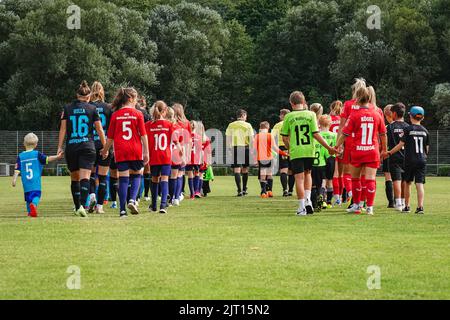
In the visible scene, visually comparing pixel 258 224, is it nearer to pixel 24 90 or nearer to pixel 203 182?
pixel 203 182

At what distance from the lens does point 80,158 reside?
14.0 m

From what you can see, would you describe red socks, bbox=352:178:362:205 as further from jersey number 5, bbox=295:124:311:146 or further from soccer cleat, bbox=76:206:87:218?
soccer cleat, bbox=76:206:87:218

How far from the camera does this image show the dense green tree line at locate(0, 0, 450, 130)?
5891 cm

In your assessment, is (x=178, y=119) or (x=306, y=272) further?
(x=178, y=119)

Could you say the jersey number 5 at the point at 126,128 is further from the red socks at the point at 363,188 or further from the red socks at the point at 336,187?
the red socks at the point at 336,187

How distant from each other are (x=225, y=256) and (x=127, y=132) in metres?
5.39

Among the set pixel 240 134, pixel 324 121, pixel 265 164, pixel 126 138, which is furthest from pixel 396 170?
pixel 240 134

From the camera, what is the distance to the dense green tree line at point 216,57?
58.9m

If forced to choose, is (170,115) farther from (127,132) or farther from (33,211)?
(33,211)

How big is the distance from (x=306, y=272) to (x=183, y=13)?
61.4 metres

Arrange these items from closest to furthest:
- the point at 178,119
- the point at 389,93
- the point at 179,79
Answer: the point at 178,119 → the point at 389,93 → the point at 179,79
